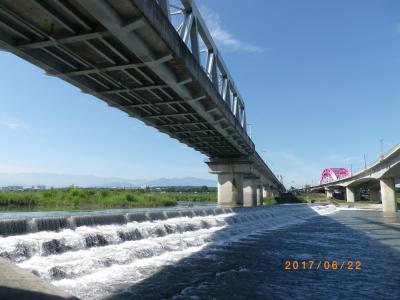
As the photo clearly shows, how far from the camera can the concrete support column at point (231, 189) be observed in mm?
60688

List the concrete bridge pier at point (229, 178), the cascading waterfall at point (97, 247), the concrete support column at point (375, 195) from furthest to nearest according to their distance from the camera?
the concrete support column at point (375, 195) → the concrete bridge pier at point (229, 178) → the cascading waterfall at point (97, 247)

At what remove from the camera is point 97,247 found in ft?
53.4

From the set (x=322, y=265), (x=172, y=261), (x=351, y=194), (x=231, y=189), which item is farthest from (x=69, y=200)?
(x=351, y=194)

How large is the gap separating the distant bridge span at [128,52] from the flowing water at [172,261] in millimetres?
8262

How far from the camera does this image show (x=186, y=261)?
1633cm

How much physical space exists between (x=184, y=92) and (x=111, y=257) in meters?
13.3

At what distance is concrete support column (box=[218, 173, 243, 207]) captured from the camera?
60688 mm

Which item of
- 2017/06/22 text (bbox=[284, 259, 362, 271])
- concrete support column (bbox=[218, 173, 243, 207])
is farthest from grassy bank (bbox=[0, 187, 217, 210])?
2017/06/22 text (bbox=[284, 259, 362, 271])

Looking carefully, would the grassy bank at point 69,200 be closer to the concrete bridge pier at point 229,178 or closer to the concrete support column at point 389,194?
the concrete bridge pier at point 229,178

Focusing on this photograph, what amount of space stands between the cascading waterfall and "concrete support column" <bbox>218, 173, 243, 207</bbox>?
3625cm

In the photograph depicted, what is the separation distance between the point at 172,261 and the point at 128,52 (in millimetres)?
10632

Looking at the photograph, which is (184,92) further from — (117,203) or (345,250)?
(117,203)

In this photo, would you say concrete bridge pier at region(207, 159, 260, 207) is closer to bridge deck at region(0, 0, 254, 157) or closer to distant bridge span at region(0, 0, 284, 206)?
distant bridge span at region(0, 0, 284, 206)

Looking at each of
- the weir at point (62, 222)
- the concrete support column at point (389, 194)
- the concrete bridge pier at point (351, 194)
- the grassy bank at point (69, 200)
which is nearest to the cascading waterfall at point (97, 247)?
the weir at point (62, 222)
